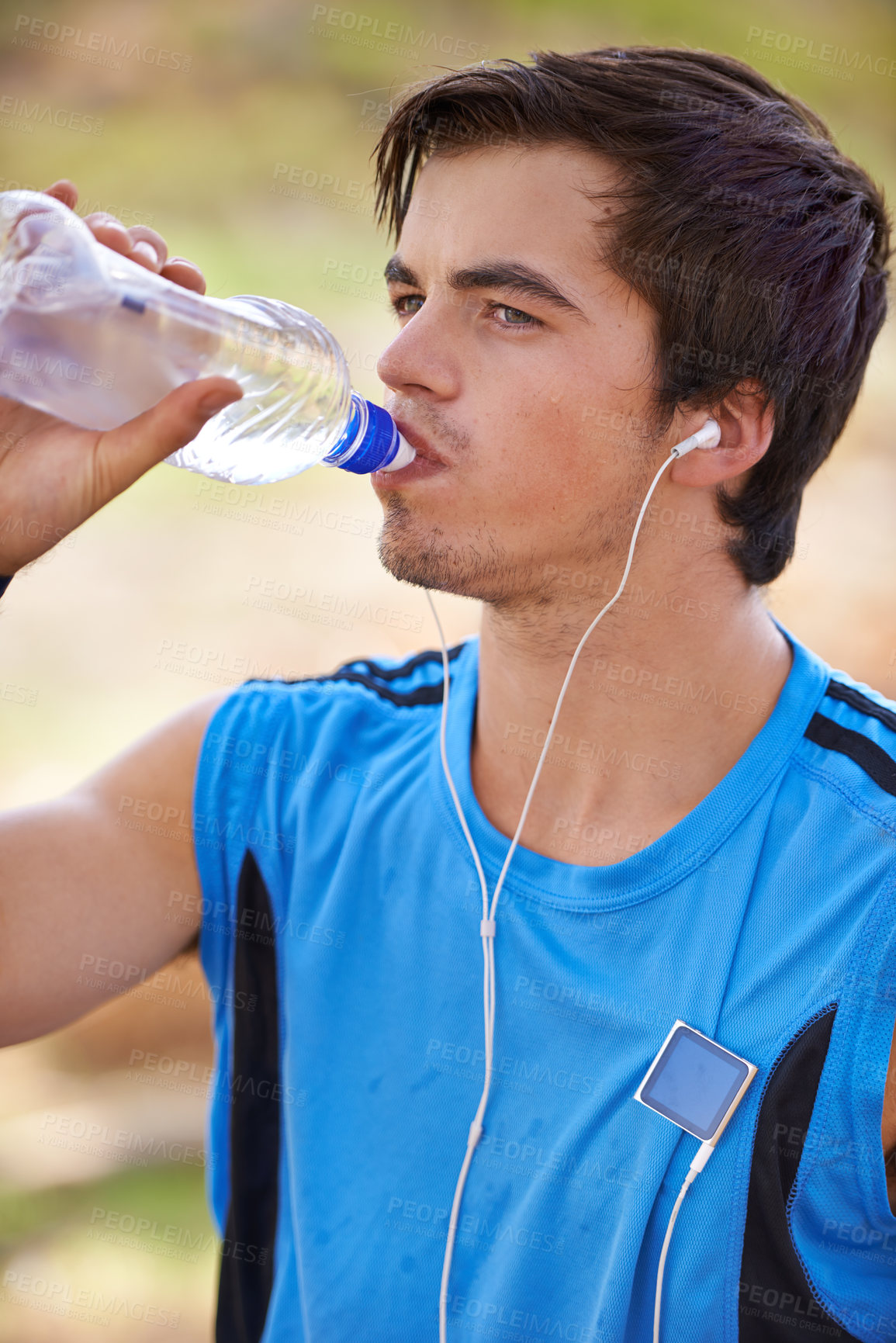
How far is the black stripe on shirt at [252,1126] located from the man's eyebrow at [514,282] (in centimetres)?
84

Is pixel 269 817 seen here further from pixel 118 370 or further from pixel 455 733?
pixel 118 370

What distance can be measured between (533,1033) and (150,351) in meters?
0.93

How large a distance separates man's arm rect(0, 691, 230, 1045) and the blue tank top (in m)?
0.04

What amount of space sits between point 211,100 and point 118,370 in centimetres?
398

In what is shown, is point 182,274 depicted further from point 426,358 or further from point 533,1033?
point 533,1033

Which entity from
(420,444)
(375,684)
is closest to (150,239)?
(420,444)

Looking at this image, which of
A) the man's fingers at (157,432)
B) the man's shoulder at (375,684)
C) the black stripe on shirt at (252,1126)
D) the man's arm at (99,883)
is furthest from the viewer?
the man's shoulder at (375,684)

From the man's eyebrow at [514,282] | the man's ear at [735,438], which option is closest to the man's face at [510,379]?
the man's eyebrow at [514,282]

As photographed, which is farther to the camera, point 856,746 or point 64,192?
point 856,746

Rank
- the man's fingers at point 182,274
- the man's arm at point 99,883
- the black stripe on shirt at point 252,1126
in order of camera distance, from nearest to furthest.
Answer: the man's fingers at point 182,274 → the man's arm at point 99,883 → the black stripe on shirt at point 252,1126

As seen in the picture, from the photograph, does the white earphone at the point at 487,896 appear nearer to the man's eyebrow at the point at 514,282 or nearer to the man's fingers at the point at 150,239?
the man's eyebrow at the point at 514,282

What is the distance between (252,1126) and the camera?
4.88ft

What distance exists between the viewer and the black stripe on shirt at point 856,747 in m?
1.30

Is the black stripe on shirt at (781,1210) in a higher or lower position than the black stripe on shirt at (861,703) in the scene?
lower
